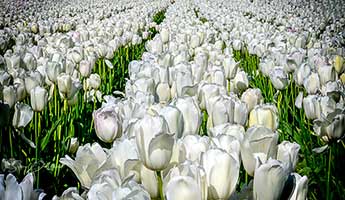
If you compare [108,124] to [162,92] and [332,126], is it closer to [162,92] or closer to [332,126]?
[162,92]

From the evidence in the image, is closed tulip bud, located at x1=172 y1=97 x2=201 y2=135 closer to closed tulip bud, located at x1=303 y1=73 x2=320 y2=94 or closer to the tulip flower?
the tulip flower

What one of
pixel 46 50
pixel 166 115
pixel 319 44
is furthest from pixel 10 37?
pixel 166 115

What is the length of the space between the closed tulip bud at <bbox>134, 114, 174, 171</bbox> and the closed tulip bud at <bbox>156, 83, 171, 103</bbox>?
36.3 inches

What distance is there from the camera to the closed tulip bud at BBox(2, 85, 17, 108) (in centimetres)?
179

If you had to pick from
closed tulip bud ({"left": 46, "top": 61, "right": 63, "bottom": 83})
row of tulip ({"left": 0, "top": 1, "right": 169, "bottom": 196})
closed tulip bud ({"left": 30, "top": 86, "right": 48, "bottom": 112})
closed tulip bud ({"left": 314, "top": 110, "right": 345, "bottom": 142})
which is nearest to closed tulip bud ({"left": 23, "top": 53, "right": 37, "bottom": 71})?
row of tulip ({"left": 0, "top": 1, "right": 169, "bottom": 196})

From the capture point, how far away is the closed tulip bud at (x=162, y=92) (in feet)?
6.39

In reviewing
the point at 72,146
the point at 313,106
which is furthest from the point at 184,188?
the point at 72,146

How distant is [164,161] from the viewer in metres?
0.98

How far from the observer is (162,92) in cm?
195

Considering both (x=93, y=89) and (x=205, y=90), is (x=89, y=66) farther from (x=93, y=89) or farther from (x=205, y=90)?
(x=205, y=90)

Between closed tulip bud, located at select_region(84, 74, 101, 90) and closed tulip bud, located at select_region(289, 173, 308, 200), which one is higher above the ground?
closed tulip bud, located at select_region(289, 173, 308, 200)

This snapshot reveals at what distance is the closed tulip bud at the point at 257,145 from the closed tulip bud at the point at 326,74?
139 centimetres

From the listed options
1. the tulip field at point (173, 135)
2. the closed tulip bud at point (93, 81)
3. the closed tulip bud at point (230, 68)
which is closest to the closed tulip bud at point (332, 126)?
the tulip field at point (173, 135)

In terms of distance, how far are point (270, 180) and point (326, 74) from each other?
157 centimetres
